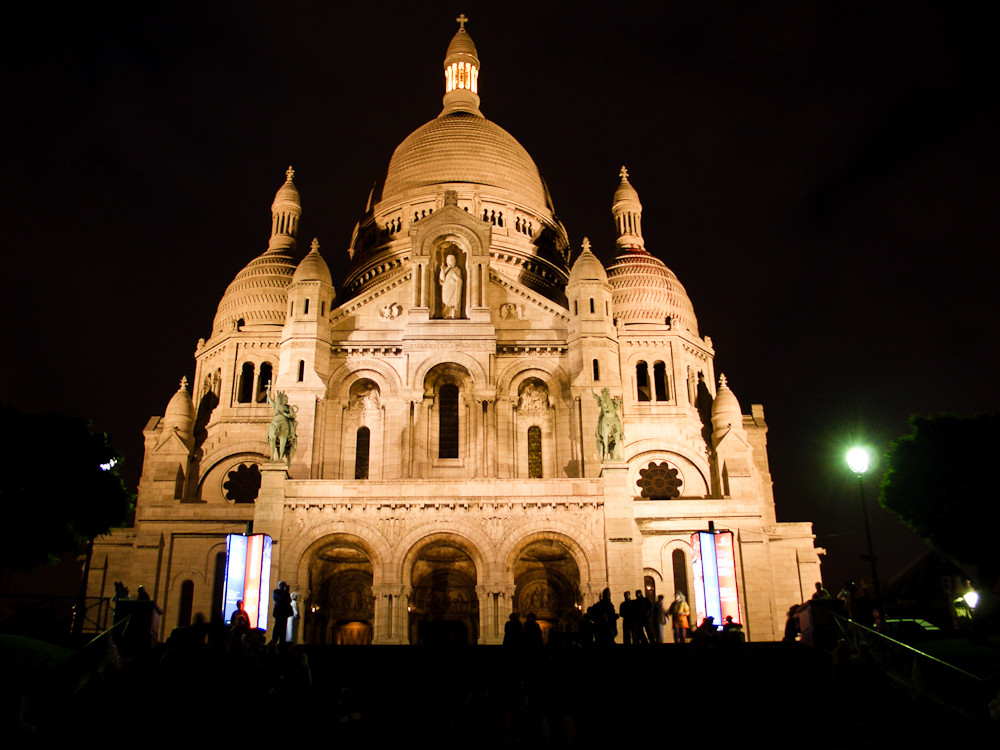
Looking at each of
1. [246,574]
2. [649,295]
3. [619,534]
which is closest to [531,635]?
[246,574]

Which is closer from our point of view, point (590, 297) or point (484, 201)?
point (590, 297)

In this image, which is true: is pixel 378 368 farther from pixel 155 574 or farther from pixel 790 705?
pixel 790 705

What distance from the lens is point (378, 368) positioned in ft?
139

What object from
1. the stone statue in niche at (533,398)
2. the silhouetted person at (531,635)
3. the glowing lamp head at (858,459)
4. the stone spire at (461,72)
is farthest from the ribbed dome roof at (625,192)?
the silhouetted person at (531,635)

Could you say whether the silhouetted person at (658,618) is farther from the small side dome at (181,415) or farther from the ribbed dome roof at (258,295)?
the ribbed dome roof at (258,295)

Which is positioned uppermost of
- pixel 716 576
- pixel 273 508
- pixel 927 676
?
pixel 273 508

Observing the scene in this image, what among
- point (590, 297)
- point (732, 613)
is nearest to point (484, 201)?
point (590, 297)

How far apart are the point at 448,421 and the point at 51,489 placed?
17340mm

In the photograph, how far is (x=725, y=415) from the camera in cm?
4819

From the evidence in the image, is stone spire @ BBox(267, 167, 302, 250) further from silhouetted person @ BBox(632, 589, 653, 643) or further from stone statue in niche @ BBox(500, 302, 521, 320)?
silhouetted person @ BBox(632, 589, 653, 643)

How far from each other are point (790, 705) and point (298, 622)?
723 inches

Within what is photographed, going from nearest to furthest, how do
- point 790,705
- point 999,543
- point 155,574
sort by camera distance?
point 790,705, point 999,543, point 155,574

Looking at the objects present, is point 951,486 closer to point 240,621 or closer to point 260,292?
point 240,621

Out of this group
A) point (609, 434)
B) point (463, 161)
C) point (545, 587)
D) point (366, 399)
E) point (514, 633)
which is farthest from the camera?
point (463, 161)
